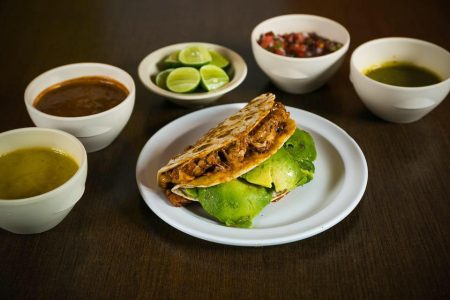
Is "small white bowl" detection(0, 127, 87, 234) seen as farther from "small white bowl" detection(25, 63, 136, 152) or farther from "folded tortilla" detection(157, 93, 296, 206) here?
"folded tortilla" detection(157, 93, 296, 206)

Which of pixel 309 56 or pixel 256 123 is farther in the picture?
pixel 309 56

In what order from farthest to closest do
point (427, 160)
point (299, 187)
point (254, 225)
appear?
point (427, 160)
point (299, 187)
point (254, 225)

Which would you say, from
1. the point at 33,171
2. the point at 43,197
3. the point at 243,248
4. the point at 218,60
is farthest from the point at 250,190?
the point at 218,60

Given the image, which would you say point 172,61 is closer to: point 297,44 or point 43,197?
point 297,44

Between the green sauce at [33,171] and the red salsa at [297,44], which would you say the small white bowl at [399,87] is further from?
the green sauce at [33,171]

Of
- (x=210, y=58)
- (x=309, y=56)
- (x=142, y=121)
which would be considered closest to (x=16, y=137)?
(x=142, y=121)

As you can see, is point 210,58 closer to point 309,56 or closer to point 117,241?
point 309,56
